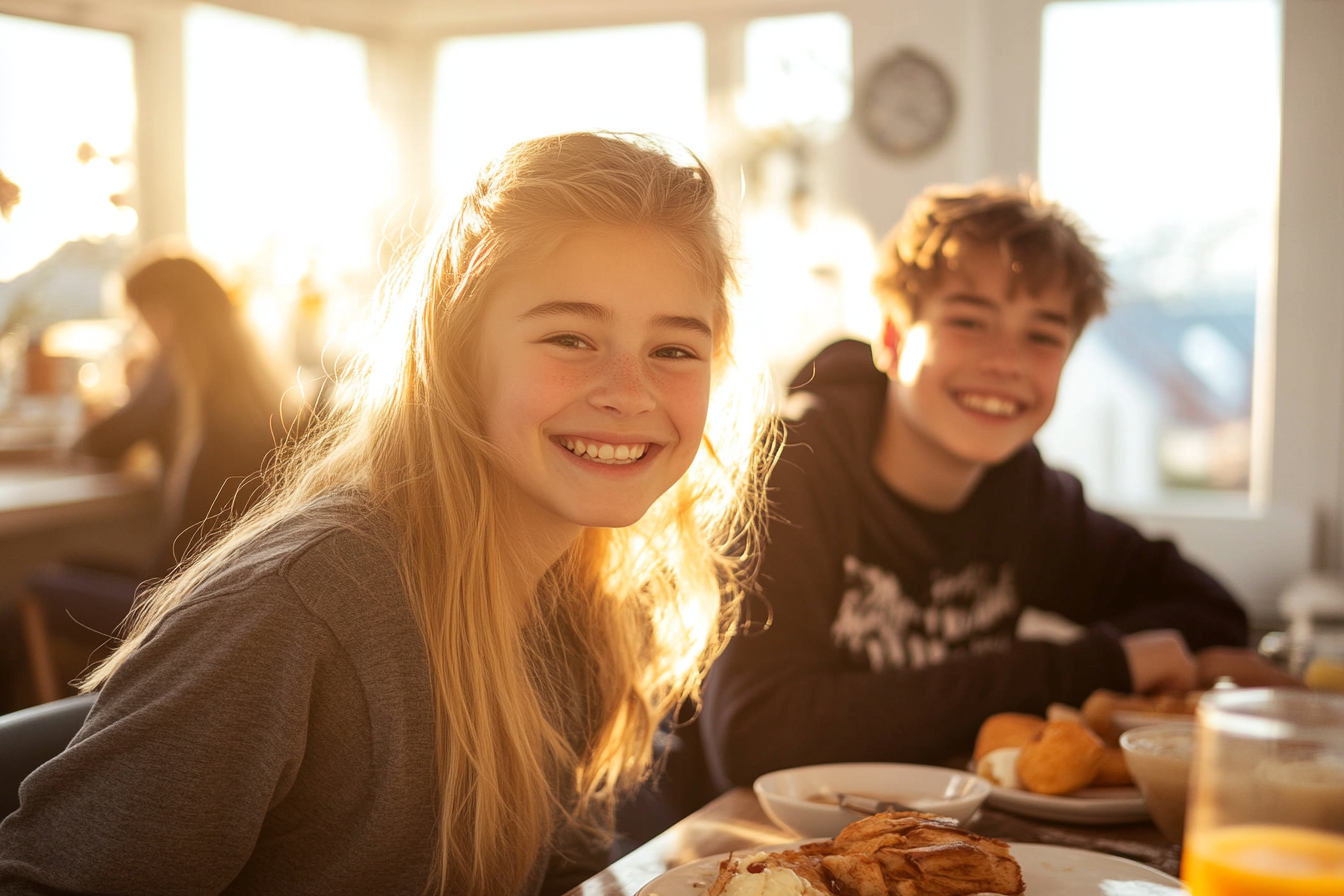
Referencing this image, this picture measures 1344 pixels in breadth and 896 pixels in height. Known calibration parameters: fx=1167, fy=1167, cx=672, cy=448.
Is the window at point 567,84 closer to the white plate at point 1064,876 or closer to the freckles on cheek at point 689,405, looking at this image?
the freckles on cheek at point 689,405

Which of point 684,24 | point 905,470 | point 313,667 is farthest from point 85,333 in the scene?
point 313,667

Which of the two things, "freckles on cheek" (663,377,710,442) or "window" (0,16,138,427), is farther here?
"window" (0,16,138,427)

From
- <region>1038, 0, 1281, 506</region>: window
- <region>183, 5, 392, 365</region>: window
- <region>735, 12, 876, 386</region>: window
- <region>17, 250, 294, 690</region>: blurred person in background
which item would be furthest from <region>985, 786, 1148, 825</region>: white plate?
<region>183, 5, 392, 365</region>: window

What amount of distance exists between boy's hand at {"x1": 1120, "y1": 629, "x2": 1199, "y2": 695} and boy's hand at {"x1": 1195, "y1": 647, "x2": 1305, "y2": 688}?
0.23 feet

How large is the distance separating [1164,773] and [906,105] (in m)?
3.29

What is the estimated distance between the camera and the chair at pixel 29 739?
0.90m

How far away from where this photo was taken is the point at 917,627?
1.44 metres

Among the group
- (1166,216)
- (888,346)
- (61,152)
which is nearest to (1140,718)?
(888,346)

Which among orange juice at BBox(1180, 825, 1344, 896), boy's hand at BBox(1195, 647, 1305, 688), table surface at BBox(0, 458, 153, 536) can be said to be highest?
orange juice at BBox(1180, 825, 1344, 896)

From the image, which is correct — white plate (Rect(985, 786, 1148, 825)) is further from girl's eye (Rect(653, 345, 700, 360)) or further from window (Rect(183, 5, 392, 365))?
window (Rect(183, 5, 392, 365))

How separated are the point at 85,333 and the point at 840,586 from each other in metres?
3.31

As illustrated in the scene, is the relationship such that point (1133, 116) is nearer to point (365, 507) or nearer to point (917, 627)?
point (917, 627)

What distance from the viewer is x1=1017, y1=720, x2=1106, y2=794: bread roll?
3.11 feet

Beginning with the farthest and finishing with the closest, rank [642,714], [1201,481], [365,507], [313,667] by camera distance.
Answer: [1201,481], [642,714], [365,507], [313,667]
